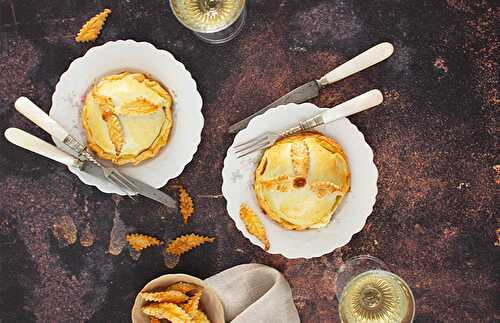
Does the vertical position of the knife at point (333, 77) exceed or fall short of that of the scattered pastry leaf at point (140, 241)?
it exceeds it

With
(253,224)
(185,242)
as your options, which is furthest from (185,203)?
(253,224)

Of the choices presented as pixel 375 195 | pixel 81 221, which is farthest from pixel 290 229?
pixel 81 221

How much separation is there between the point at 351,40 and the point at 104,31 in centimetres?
94

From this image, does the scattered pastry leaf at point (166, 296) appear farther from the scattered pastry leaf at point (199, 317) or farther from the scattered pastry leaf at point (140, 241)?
the scattered pastry leaf at point (140, 241)

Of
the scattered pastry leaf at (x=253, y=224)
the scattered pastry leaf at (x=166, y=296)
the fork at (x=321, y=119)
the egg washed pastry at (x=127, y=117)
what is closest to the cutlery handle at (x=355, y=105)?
the fork at (x=321, y=119)

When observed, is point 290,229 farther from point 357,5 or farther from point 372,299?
point 357,5

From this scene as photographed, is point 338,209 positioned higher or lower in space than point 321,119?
lower

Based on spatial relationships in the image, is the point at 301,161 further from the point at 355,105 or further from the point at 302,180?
the point at 355,105

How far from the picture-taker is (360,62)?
217 centimetres

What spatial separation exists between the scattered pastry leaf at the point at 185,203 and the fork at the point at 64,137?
0.22 meters

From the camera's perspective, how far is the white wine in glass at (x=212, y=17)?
2.26 m

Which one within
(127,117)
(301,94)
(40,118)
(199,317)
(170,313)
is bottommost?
(199,317)

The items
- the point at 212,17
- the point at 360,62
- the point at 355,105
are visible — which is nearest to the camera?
the point at 355,105

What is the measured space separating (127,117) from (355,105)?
0.78 metres
